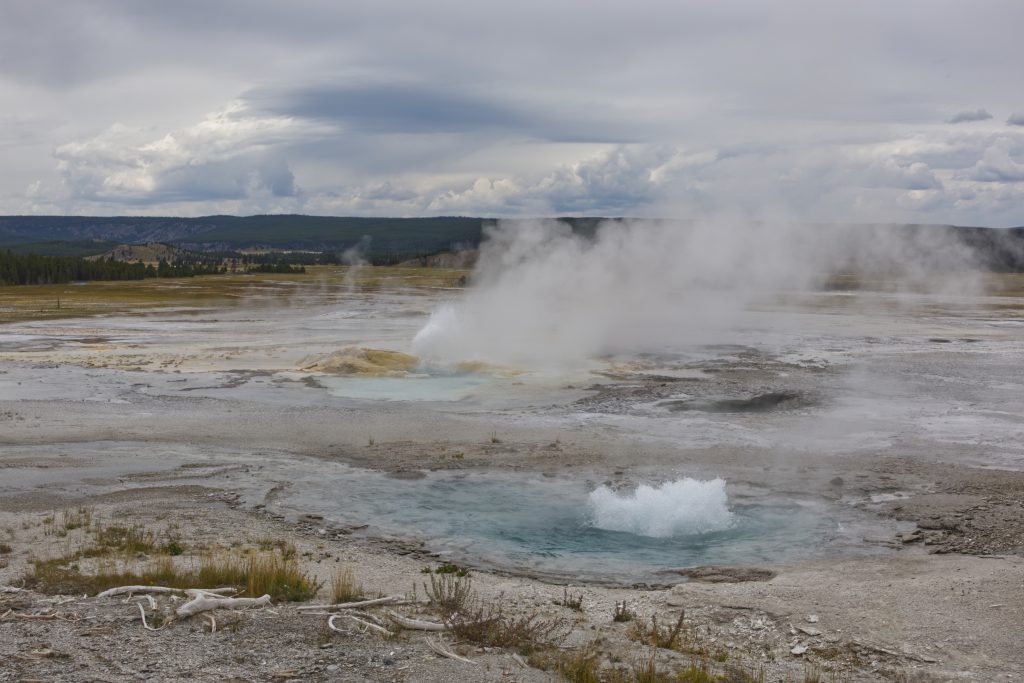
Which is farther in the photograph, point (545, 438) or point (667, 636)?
point (545, 438)

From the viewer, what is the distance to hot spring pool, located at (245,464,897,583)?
11.4m

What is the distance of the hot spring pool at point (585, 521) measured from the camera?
37.5 feet

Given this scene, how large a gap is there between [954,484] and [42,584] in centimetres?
1369

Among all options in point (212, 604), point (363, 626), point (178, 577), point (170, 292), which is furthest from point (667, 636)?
point (170, 292)

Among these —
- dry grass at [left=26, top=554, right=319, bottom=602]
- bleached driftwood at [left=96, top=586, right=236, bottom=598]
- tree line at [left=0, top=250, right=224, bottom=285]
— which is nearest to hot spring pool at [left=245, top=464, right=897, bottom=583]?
dry grass at [left=26, top=554, right=319, bottom=602]

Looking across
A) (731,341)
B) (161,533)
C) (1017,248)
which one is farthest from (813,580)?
(1017,248)

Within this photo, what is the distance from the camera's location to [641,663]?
7.73m

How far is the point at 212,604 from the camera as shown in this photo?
28.3 feet

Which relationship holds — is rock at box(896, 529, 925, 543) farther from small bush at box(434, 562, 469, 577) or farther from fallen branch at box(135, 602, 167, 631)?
fallen branch at box(135, 602, 167, 631)

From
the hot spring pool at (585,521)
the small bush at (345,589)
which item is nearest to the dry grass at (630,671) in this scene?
the small bush at (345,589)

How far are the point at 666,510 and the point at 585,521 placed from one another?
125 centimetres

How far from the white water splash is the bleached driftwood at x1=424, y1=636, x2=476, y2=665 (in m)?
5.16

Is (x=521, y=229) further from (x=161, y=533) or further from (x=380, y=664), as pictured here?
(x=380, y=664)

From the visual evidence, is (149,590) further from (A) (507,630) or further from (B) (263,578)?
(A) (507,630)
